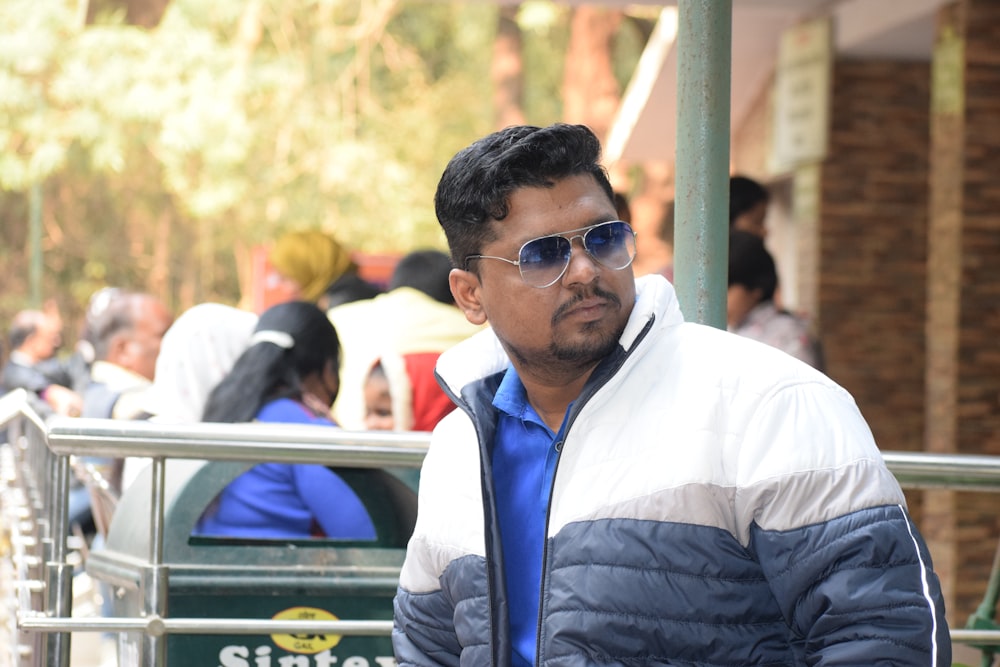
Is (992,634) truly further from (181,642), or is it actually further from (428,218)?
(428,218)

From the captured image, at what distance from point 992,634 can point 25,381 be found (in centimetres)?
777

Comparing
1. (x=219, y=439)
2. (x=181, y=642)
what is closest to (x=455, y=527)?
(x=219, y=439)

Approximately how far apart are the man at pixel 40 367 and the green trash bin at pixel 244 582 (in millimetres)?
4751

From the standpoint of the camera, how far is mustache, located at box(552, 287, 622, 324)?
2.30m

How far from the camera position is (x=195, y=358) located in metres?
4.71

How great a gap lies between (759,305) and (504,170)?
3.22 m

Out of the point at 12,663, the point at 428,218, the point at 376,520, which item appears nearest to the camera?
the point at 376,520

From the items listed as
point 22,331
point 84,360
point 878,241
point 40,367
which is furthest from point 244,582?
point 22,331

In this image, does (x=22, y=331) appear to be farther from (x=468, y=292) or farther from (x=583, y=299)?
(x=583, y=299)

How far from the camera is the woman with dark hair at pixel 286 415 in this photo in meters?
3.80

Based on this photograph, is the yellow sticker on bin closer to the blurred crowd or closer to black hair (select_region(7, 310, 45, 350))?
the blurred crowd

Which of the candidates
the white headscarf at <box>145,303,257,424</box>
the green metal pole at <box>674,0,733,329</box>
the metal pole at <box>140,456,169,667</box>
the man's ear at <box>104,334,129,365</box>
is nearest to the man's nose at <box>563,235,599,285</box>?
the green metal pole at <box>674,0,733,329</box>

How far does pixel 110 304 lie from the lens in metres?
6.57

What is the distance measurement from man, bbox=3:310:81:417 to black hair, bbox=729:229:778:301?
4.34 metres
